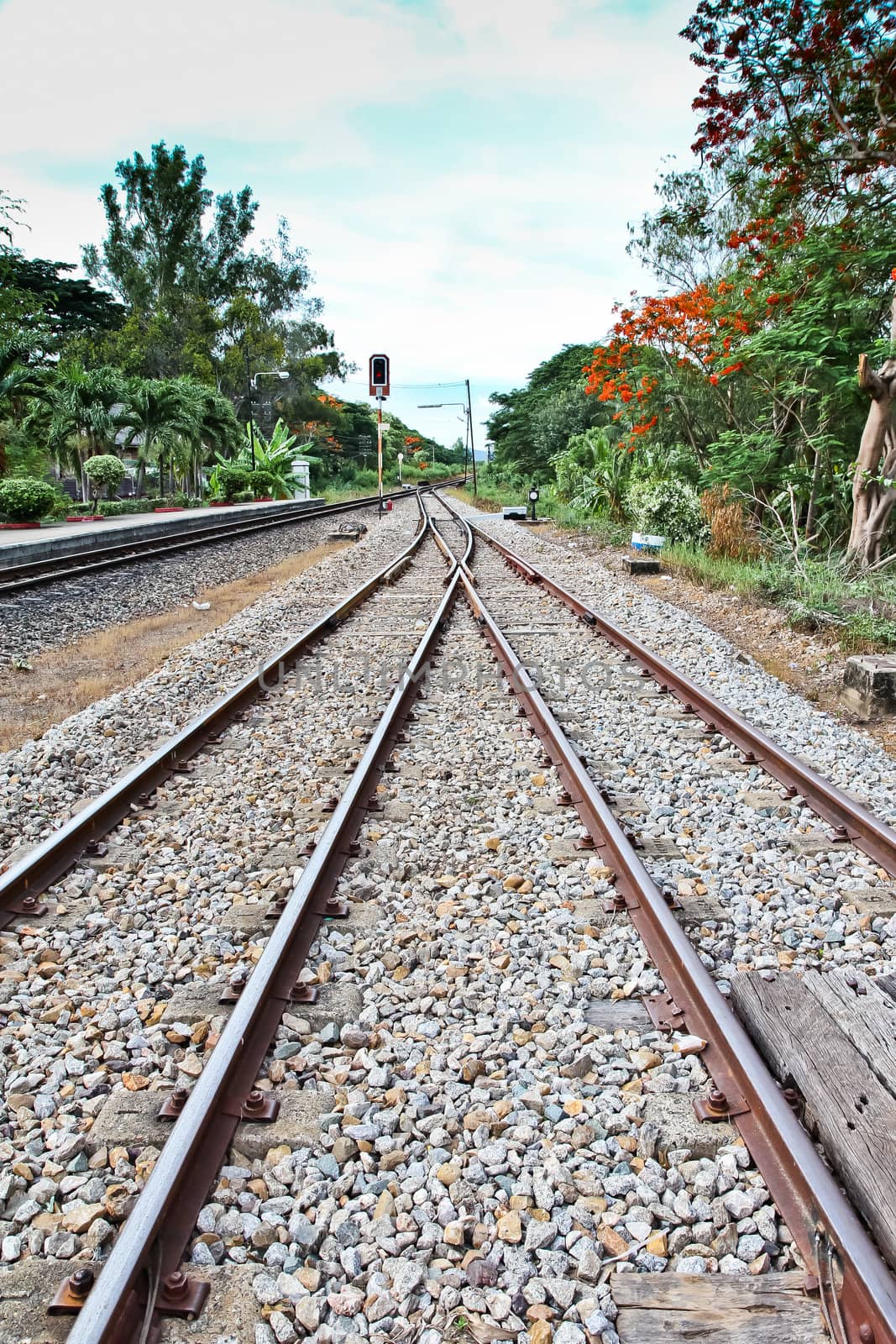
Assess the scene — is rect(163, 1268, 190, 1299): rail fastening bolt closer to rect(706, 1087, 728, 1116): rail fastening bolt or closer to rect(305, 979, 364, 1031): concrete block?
rect(305, 979, 364, 1031): concrete block

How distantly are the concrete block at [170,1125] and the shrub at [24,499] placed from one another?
19.4 metres

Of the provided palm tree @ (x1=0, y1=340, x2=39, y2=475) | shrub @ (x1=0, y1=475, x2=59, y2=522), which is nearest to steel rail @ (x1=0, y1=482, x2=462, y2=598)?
shrub @ (x1=0, y1=475, x2=59, y2=522)

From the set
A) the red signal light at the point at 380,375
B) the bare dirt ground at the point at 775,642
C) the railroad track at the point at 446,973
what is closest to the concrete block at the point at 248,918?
the railroad track at the point at 446,973

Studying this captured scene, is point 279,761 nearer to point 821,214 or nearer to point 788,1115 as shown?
point 788,1115

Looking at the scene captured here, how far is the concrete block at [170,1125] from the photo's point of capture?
208cm

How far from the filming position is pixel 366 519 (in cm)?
2439

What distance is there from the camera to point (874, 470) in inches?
347

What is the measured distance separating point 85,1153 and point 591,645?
5980 millimetres

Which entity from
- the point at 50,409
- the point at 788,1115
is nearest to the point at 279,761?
the point at 788,1115

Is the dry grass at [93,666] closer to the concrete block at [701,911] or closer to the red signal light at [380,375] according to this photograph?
the concrete block at [701,911]

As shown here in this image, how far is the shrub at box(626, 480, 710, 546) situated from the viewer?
41.7 feet

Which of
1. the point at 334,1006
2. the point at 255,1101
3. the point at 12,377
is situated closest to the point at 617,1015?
the point at 334,1006

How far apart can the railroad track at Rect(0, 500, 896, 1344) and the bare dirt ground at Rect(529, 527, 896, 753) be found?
1124mm

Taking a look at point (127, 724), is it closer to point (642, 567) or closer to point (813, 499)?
point (642, 567)
